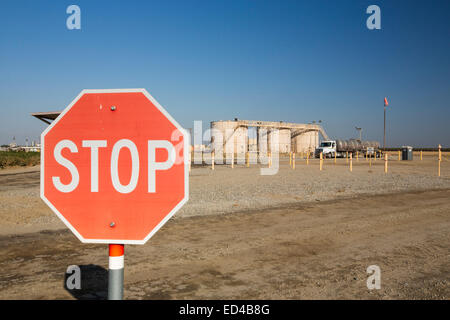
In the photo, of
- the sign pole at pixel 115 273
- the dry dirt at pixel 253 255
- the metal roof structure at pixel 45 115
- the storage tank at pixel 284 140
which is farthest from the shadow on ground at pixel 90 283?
the storage tank at pixel 284 140

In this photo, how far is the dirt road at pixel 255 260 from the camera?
3.80 m

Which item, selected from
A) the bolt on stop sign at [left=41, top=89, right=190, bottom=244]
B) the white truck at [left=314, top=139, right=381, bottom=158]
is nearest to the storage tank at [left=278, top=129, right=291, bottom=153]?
the white truck at [left=314, top=139, right=381, bottom=158]

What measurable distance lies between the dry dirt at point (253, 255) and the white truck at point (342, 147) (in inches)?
1475

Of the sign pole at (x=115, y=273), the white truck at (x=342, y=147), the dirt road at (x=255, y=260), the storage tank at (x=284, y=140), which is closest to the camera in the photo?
the sign pole at (x=115, y=273)

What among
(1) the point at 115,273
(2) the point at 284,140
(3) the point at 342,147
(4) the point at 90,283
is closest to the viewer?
(1) the point at 115,273

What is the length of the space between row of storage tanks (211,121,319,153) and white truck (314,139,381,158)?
554cm

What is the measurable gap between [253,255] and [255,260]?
246mm

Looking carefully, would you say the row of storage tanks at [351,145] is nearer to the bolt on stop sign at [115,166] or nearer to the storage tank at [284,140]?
the storage tank at [284,140]

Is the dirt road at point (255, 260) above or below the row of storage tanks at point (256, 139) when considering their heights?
below

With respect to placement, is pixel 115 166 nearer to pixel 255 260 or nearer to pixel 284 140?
pixel 255 260

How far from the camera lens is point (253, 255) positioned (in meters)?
5.18

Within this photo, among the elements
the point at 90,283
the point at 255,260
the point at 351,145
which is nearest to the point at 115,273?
the point at 90,283

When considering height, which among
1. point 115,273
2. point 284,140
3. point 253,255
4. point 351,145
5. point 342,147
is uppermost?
point 284,140

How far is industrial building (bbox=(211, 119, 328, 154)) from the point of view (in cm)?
5591
